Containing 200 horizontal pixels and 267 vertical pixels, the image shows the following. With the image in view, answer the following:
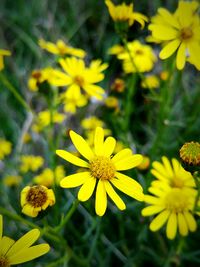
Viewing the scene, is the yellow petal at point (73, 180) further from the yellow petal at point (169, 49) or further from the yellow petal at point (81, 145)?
the yellow petal at point (169, 49)

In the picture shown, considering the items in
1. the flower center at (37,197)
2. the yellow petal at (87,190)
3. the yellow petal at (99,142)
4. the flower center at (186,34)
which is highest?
the flower center at (186,34)

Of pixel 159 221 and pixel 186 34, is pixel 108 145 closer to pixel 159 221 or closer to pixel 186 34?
pixel 159 221

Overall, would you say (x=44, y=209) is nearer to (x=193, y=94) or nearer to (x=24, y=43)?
(x=193, y=94)

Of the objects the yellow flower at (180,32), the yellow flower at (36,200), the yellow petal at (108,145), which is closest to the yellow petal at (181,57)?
the yellow flower at (180,32)

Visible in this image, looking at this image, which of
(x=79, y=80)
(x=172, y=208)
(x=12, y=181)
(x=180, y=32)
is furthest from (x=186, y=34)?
(x=12, y=181)

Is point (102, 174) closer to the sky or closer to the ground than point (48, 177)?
closer to the ground
